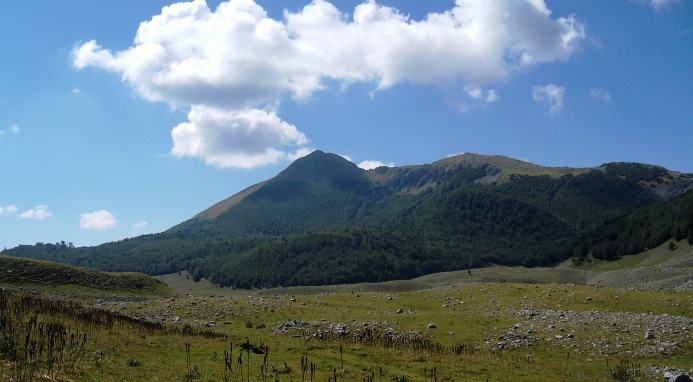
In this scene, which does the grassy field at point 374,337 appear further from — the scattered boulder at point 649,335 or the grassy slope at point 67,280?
the grassy slope at point 67,280

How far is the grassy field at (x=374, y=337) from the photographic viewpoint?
17.9 metres

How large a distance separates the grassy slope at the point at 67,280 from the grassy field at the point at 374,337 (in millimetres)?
1096

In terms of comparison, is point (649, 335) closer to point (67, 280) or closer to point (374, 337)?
point (374, 337)

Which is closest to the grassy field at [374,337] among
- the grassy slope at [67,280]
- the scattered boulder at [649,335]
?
the scattered boulder at [649,335]

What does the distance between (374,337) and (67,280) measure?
1982 inches

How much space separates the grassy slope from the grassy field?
3.60ft

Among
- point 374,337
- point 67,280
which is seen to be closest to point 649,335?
point 374,337

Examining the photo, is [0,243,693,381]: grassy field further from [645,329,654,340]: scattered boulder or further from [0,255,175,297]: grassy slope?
[0,255,175,297]: grassy slope

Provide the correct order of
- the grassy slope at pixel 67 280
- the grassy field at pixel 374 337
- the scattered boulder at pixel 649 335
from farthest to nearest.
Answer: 1. the grassy slope at pixel 67 280
2. the scattered boulder at pixel 649 335
3. the grassy field at pixel 374 337

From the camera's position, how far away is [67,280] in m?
62.5

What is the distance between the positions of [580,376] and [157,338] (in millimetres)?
23576

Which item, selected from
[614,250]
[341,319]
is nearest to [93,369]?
[341,319]

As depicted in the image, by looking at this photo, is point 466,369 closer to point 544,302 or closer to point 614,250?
point 544,302

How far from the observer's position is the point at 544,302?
44031 mm
